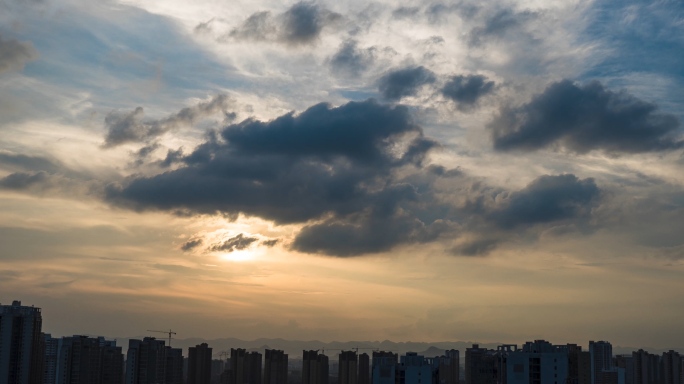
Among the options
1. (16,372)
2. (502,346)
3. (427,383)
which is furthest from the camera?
(16,372)

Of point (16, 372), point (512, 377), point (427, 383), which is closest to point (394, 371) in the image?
point (427, 383)

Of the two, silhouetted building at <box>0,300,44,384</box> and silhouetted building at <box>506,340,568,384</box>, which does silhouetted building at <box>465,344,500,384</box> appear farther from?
silhouetted building at <box>0,300,44,384</box>

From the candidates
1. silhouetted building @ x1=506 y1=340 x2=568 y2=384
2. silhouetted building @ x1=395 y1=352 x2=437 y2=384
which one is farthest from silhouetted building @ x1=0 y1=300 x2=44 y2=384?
silhouetted building @ x1=506 y1=340 x2=568 y2=384

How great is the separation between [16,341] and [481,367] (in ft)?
349

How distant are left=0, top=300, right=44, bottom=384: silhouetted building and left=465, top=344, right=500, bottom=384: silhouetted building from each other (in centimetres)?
10261

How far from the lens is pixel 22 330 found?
17975cm

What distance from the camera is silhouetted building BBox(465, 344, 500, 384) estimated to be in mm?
172750

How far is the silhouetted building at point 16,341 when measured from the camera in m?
176

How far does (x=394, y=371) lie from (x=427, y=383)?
657 cm

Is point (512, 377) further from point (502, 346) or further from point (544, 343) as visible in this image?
point (502, 346)

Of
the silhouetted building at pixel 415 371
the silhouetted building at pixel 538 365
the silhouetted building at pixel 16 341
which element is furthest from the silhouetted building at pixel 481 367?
the silhouetted building at pixel 16 341

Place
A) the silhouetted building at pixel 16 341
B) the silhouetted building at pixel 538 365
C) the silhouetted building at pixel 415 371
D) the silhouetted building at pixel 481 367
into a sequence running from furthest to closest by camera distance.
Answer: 1. the silhouetted building at pixel 16 341
2. the silhouetted building at pixel 481 367
3. the silhouetted building at pixel 415 371
4. the silhouetted building at pixel 538 365

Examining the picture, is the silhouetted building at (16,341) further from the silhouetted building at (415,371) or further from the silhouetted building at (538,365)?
the silhouetted building at (538,365)

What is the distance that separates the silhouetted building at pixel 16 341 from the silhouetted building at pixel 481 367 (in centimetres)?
10261
